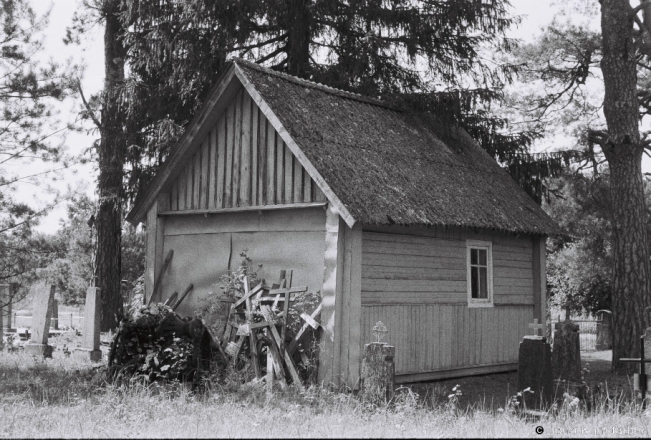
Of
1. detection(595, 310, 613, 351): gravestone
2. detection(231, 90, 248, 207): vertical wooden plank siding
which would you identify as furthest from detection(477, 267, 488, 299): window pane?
detection(595, 310, 613, 351): gravestone

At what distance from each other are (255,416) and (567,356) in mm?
4933

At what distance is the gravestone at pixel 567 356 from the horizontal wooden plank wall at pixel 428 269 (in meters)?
3.12

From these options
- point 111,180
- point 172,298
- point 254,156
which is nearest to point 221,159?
point 254,156

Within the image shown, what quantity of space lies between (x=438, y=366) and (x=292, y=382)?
3.32 m

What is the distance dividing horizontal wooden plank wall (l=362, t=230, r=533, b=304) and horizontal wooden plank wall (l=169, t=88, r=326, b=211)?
1535mm

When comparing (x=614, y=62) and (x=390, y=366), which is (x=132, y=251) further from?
(x=390, y=366)

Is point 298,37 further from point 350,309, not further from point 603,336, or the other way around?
point 603,336

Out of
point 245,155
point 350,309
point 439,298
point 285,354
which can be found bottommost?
point 285,354

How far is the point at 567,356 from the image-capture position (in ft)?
39.4

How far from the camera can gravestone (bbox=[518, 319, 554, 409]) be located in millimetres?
10484

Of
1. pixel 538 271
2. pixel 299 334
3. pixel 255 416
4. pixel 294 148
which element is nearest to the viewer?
pixel 255 416

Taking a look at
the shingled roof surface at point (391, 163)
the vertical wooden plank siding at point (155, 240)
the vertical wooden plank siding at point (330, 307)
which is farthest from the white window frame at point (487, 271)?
the vertical wooden plank siding at point (155, 240)

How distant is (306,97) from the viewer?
15.9m

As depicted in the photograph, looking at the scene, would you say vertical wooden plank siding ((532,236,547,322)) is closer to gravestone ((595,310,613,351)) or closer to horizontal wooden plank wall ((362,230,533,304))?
horizontal wooden plank wall ((362,230,533,304))
